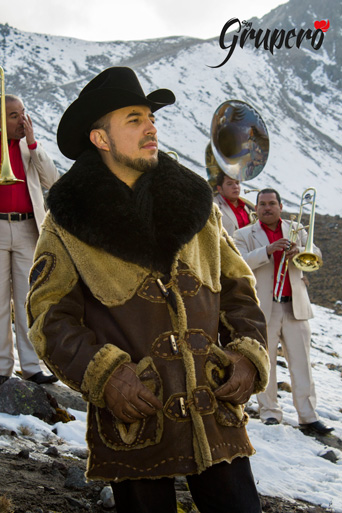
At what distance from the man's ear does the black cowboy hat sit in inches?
1.7

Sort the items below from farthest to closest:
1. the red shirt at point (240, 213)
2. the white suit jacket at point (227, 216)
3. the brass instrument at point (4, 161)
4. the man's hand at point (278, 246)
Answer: the red shirt at point (240, 213), the white suit jacket at point (227, 216), the man's hand at point (278, 246), the brass instrument at point (4, 161)

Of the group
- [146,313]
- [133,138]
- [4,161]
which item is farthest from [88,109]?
[4,161]

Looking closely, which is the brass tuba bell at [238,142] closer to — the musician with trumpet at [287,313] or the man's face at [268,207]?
the man's face at [268,207]

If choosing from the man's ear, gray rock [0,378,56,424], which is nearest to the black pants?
the man's ear

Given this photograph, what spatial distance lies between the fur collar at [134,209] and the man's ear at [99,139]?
0.05 metres

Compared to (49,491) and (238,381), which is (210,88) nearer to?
(49,491)

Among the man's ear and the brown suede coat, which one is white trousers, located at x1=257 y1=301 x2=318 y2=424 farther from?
the man's ear

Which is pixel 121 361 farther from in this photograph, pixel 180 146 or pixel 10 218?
pixel 180 146

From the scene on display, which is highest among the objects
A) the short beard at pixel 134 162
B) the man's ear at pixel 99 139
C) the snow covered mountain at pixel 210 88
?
the snow covered mountain at pixel 210 88

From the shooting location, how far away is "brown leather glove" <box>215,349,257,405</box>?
2.02 meters

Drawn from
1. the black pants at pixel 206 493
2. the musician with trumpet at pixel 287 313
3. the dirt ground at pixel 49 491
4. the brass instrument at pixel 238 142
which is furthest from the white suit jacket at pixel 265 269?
the black pants at pixel 206 493

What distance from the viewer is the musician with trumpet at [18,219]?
477 centimetres

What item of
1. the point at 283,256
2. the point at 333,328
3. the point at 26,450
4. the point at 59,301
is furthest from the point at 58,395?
the point at 333,328

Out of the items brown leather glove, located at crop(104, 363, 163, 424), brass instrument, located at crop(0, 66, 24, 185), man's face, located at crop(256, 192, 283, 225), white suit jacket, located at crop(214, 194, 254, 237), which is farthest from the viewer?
white suit jacket, located at crop(214, 194, 254, 237)
